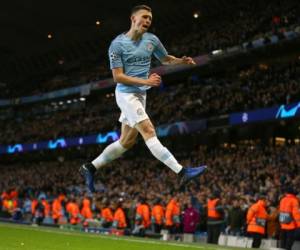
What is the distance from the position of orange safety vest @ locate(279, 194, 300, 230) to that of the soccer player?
777cm

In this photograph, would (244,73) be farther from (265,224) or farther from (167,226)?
(265,224)

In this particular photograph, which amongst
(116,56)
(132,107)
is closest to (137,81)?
(132,107)

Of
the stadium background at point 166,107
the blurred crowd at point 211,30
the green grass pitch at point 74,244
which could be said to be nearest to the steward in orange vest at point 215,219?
the stadium background at point 166,107

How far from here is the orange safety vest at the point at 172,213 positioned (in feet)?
65.6

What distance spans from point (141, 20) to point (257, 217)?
9839mm

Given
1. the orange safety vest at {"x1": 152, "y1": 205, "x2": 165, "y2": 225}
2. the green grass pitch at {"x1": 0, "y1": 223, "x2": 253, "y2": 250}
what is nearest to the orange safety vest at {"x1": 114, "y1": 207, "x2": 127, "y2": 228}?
the orange safety vest at {"x1": 152, "y1": 205, "x2": 165, "y2": 225}

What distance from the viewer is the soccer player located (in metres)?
7.28

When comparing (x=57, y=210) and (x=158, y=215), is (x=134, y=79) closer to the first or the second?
(x=158, y=215)

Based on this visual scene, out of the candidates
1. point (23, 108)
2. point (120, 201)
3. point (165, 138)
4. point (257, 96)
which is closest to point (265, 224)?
point (120, 201)

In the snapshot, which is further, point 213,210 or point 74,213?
point 74,213

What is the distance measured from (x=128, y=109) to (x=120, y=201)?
15.6 m

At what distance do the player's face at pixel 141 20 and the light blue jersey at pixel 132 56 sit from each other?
0.21 metres

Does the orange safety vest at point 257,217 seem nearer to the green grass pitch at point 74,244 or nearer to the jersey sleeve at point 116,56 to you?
the green grass pitch at point 74,244

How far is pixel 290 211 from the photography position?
1445 centimetres
